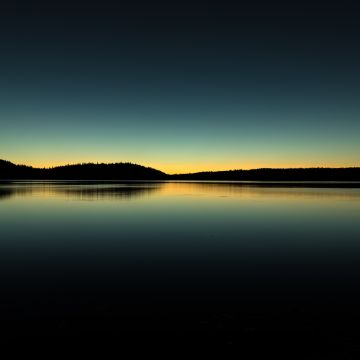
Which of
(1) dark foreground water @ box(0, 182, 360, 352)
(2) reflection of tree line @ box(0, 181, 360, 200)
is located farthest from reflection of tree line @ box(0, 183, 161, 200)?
(1) dark foreground water @ box(0, 182, 360, 352)

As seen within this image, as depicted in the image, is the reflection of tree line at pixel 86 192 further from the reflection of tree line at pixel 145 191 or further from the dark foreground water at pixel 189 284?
the dark foreground water at pixel 189 284

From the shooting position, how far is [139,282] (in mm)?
9523

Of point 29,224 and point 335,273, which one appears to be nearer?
point 335,273

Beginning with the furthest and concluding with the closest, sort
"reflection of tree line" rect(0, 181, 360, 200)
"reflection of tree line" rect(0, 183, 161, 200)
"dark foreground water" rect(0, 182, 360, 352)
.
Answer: "reflection of tree line" rect(0, 181, 360, 200), "reflection of tree line" rect(0, 183, 161, 200), "dark foreground water" rect(0, 182, 360, 352)

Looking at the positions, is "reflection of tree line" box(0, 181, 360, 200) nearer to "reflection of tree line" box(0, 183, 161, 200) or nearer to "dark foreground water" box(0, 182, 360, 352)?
"reflection of tree line" box(0, 183, 161, 200)

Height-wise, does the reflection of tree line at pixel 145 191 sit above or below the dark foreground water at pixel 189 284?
above

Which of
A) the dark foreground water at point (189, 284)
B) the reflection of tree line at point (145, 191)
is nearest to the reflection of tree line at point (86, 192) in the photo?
the reflection of tree line at point (145, 191)

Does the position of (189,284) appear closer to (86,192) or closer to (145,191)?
(86,192)

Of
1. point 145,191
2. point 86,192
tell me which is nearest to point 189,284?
point 86,192

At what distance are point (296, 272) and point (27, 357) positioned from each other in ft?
26.5

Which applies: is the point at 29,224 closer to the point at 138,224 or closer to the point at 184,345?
the point at 138,224

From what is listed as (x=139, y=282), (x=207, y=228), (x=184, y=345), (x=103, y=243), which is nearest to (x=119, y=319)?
(x=184, y=345)

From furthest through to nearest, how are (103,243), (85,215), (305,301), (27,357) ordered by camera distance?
1. (85,215)
2. (103,243)
3. (305,301)
4. (27,357)

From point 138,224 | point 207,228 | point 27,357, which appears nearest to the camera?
point 27,357
